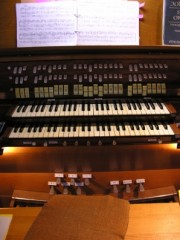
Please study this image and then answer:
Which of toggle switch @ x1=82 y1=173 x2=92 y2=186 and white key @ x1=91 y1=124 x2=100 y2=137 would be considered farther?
toggle switch @ x1=82 y1=173 x2=92 y2=186

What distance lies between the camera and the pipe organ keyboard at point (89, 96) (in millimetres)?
1894

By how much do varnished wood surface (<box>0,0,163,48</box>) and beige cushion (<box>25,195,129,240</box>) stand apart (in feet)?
5.34

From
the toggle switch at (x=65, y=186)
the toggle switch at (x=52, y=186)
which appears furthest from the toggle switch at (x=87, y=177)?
the toggle switch at (x=52, y=186)

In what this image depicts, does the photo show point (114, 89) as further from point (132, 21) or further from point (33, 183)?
point (33, 183)

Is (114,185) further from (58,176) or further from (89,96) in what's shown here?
(89,96)

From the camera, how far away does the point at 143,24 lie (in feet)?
7.73

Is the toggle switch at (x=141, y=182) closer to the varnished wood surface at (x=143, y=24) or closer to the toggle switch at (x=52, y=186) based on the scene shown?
the toggle switch at (x=52, y=186)

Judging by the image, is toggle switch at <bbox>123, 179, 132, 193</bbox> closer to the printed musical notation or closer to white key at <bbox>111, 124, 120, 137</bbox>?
white key at <bbox>111, 124, 120, 137</bbox>

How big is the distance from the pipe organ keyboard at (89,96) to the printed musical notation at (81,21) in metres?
0.12

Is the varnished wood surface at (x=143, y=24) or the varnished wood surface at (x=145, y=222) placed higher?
the varnished wood surface at (x=143, y=24)

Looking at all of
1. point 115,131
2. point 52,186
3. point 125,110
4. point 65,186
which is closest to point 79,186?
point 65,186

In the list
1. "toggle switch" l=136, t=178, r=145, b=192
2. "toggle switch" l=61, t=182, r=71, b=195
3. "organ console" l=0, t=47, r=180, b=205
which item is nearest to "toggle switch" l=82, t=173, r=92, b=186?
"organ console" l=0, t=47, r=180, b=205

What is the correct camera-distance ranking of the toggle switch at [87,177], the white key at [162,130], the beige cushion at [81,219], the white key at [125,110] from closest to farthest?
1. the beige cushion at [81,219]
2. the white key at [162,130]
3. the white key at [125,110]
4. the toggle switch at [87,177]

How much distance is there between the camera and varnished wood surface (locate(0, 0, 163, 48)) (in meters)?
2.33
